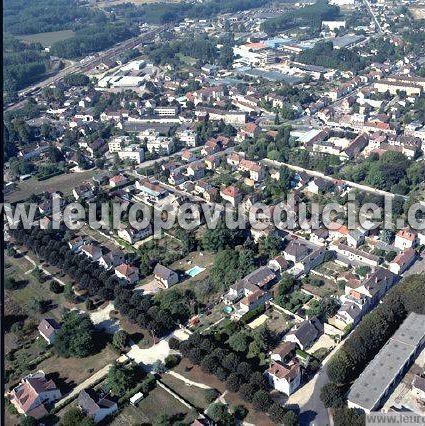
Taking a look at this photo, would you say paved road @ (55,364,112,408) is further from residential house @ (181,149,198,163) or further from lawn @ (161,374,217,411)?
residential house @ (181,149,198,163)

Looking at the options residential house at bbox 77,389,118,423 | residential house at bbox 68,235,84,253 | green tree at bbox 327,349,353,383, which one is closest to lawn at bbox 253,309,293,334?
green tree at bbox 327,349,353,383

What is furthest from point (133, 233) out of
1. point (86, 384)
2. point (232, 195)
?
point (86, 384)

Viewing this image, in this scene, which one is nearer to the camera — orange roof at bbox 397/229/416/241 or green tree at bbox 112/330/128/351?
green tree at bbox 112/330/128/351

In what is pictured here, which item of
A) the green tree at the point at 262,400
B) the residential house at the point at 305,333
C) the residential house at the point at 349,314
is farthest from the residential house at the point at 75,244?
the residential house at the point at 349,314

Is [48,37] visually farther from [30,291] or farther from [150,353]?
[150,353]

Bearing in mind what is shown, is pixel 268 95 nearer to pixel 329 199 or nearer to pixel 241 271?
pixel 329 199

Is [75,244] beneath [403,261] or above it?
beneath

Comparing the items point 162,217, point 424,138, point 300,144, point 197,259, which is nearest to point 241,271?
point 197,259
